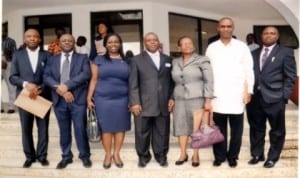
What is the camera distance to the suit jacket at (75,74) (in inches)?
191

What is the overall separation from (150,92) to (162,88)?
0.50ft

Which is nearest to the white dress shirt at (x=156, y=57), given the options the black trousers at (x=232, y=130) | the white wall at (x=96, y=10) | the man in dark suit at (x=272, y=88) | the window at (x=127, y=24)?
the black trousers at (x=232, y=130)

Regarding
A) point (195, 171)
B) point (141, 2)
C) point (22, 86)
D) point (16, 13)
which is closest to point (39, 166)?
point (22, 86)

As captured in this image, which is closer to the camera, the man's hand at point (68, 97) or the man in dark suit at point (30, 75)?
the man's hand at point (68, 97)

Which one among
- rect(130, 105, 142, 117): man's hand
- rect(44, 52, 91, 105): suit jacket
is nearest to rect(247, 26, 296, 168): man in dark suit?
rect(130, 105, 142, 117): man's hand

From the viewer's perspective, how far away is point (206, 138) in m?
4.63

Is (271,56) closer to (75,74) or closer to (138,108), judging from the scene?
(138,108)

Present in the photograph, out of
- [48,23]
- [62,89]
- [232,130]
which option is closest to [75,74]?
[62,89]

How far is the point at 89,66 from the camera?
4.94 meters

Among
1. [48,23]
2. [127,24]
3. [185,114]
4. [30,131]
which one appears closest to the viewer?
[185,114]

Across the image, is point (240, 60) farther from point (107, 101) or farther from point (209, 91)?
point (107, 101)

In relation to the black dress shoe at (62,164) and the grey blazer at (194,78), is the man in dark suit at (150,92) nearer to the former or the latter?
the grey blazer at (194,78)

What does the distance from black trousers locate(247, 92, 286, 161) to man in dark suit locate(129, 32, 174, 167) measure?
3.31 ft

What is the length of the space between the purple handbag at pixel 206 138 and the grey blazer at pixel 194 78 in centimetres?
41
